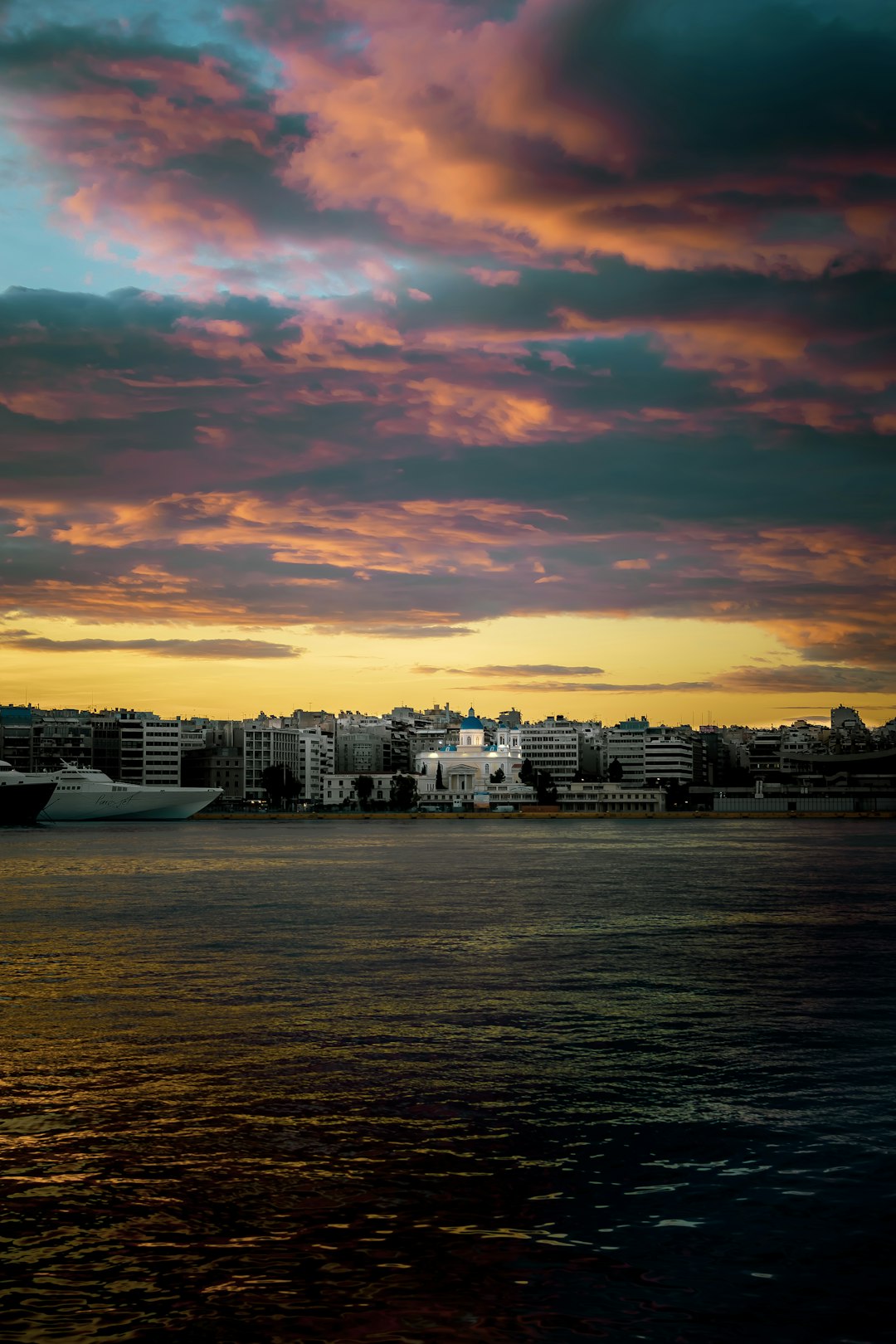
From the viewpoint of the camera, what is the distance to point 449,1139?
1524 cm

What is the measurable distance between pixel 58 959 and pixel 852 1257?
79.8 feet

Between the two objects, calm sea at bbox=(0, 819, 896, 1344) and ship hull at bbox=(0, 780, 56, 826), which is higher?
ship hull at bbox=(0, 780, 56, 826)

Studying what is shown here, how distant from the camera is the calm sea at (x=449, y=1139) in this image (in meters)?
10.6

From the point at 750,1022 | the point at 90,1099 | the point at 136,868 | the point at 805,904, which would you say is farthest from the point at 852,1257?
the point at 136,868

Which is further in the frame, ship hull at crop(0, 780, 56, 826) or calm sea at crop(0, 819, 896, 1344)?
ship hull at crop(0, 780, 56, 826)

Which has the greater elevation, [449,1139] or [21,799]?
[21,799]

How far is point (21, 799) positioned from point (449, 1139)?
15567cm

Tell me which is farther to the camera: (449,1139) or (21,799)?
(21,799)

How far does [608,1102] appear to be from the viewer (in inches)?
669

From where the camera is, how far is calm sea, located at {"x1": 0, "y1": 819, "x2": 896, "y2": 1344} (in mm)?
10562

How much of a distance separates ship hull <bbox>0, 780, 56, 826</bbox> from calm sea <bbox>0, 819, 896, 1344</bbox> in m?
131

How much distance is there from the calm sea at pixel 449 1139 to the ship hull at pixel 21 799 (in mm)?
131138

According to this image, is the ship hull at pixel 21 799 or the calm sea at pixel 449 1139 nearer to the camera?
the calm sea at pixel 449 1139

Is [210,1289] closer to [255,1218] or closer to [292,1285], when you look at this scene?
[292,1285]
